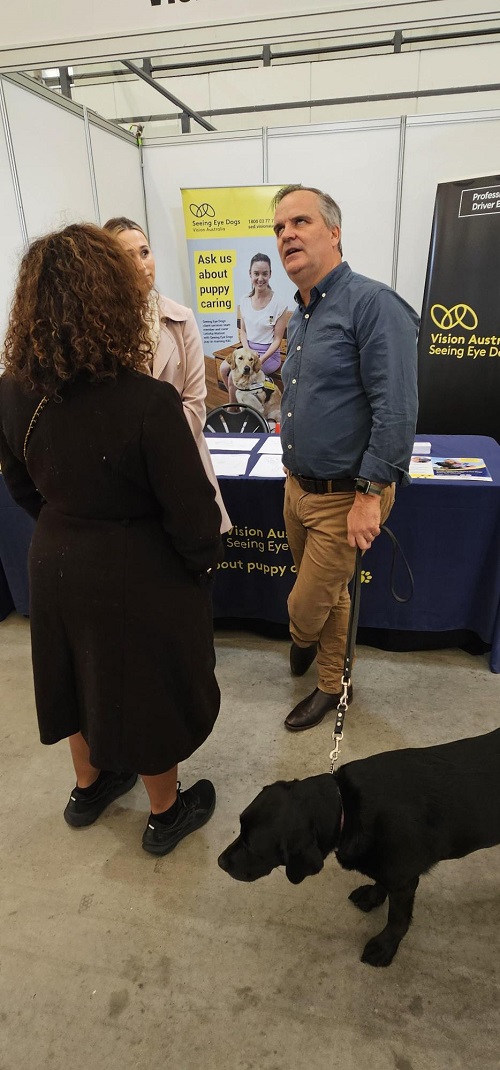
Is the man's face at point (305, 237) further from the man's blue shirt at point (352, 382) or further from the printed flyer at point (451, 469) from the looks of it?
the printed flyer at point (451, 469)

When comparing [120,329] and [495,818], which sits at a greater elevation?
[120,329]

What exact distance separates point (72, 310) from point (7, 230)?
2.67 metres

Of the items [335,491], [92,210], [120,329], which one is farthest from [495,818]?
[92,210]

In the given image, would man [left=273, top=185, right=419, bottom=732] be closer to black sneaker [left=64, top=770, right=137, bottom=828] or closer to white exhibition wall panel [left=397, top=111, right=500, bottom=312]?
black sneaker [left=64, top=770, right=137, bottom=828]

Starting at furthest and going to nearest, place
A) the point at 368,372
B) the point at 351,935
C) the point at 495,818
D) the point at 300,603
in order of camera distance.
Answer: the point at 300,603 → the point at 368,372 → the point at 351,935 → the point at 495,818

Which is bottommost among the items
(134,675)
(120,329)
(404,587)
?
(404,587)

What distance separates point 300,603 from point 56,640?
0.80m

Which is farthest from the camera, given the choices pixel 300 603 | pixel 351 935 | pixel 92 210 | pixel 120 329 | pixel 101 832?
pixel 92 210

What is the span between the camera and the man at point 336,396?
1.39 meters

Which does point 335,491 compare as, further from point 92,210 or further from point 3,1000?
point 92,210

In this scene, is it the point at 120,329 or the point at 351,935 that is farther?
the point at 351,935

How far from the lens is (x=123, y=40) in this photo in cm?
118

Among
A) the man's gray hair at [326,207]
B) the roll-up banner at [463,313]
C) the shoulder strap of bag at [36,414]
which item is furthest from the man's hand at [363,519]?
the roll-up banner at [463,313]

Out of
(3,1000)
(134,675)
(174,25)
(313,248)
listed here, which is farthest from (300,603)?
(174,25)
